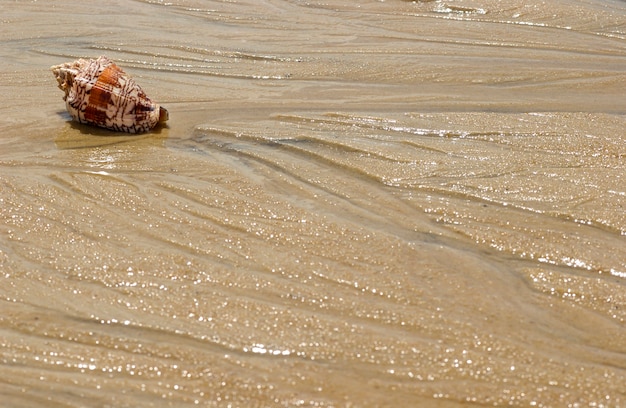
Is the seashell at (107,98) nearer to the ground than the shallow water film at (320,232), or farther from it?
farther from it

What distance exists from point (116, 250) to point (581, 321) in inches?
85.5

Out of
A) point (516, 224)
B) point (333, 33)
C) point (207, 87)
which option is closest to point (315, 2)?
point (333, 33)

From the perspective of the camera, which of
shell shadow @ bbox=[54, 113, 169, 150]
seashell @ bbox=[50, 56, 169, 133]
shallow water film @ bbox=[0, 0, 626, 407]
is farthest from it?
seashell @ bbox=[50, 56, 169, 133]

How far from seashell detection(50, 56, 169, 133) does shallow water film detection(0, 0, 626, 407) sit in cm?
11

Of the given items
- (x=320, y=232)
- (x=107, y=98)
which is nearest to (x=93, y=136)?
(x=107, y=98)

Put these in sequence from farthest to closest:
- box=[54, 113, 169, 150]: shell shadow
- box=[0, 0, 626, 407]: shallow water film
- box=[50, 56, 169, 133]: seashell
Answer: box=[50, 56, 169, 133]: seashell, box=[54, 113, 169, 150]: shell shadow, box=[0, 0, 626, 407]: shallow water film

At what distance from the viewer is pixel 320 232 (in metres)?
3.86

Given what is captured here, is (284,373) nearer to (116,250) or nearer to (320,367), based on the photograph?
(320,367)

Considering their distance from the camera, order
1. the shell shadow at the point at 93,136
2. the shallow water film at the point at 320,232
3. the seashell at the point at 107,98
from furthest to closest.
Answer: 1. the seashell at the point at 107,98
2. the shell shadow at the point at 93,136
3. the shallow water film at the point at 320,232

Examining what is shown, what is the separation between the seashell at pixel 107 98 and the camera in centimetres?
517

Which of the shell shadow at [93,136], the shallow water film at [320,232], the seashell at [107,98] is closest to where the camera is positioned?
the shallow water film at [320,232]

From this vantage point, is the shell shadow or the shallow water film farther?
the shell shadow

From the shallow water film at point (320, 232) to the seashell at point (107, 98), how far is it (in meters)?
0.11

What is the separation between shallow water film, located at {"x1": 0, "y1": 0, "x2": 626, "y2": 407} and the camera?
2830 mm
